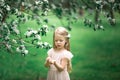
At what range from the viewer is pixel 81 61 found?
13.6m

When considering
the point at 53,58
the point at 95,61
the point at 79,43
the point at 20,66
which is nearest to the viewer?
the point at 53,58

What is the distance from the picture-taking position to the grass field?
11.1 m

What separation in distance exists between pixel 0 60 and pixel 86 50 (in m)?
3.94

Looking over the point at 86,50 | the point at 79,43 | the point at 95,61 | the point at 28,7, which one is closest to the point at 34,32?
the point at 28,7

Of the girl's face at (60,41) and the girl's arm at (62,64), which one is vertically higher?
the girl's face at (60,41)

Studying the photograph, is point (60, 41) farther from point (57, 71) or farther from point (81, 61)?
point (81, 61)

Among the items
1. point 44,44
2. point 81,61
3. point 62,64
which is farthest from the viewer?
point 81,61

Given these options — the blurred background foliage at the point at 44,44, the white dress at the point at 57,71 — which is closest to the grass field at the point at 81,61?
the blurred background foliage at the point at 44,44

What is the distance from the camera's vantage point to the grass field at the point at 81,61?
11.1 metres

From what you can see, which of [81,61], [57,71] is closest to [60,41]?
[57,71]

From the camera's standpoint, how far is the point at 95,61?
44.5 feet

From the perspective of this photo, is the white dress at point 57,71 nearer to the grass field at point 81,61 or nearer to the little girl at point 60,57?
the little girl at point 60,57

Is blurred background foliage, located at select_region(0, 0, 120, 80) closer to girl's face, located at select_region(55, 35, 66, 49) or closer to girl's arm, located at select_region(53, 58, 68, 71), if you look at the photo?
girl's face, located at select_region(55, 35, 66, 49)

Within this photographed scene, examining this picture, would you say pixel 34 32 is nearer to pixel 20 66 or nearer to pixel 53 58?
pixel 53 58
